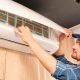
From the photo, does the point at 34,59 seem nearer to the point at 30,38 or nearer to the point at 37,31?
the point at 37,31

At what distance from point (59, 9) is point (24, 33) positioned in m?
0.60

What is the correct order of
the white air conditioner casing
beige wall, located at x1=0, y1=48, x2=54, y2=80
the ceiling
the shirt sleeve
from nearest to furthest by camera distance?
the shirt sleeve → the white air conditioner casing → beige wall, located at x1=0, y1=48, x2=54, y2=80 → the ceiling

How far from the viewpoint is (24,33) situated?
1.23 meters

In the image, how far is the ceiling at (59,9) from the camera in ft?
5.33

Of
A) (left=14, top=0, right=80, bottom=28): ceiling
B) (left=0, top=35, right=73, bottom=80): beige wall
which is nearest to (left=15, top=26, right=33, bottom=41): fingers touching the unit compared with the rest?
(left=0, top=35, right=73, bottom=80): beige wall

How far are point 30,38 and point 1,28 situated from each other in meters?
0.19

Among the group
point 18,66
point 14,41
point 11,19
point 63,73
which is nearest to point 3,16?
point 11,19

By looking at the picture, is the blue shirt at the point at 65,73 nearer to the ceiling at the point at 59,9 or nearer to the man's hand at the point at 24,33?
the man's hand at the point at 24,33

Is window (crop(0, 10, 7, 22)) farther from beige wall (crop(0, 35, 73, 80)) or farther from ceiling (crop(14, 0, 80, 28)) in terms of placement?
ceiling (crop(14, 0, 80, 28))

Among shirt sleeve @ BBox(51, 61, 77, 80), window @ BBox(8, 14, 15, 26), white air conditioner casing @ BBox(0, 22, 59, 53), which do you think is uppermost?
window @ BBox(8, 14, 15, 26)

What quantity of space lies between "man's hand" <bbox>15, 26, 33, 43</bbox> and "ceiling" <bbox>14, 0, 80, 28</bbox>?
0.40m

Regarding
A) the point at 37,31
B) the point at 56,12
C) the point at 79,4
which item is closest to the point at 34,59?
the point at 37,31

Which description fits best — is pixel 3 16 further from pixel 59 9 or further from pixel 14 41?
pixel 59 9

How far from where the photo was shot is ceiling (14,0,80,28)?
1.63 metres
